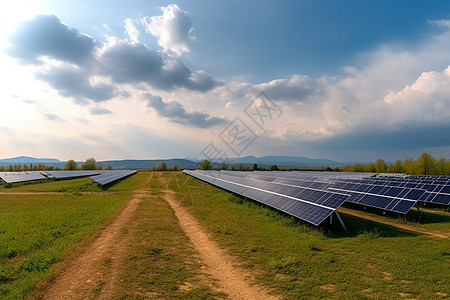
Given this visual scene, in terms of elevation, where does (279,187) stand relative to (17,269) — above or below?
above

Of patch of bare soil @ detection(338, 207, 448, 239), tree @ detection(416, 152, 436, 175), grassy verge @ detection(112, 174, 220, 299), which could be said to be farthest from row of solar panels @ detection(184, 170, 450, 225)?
tree @ detection(416, 152, 436, 175)

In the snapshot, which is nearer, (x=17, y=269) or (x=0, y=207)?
(x=17, y=269)

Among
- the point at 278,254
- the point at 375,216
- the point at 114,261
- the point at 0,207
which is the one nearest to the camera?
the point at 114,261

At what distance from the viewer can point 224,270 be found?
9523mm

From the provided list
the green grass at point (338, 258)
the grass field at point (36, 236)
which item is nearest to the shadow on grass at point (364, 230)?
the green grass at point (338, 258)

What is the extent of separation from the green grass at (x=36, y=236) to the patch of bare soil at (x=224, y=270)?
246 inches

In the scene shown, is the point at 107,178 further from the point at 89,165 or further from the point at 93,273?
the point at 89,165

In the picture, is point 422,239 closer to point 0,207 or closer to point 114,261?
point 114,261

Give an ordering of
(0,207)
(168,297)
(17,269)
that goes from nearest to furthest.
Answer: (168,297), (17,269), (0,207)

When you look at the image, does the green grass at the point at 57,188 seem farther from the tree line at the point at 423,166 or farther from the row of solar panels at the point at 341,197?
the tree line at the point at 423,166

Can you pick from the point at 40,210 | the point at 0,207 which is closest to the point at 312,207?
the point at 40,210

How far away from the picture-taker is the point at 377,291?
777 centimetres

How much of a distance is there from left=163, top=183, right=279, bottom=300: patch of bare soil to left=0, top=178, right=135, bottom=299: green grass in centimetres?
625

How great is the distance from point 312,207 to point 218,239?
7.09 meters
